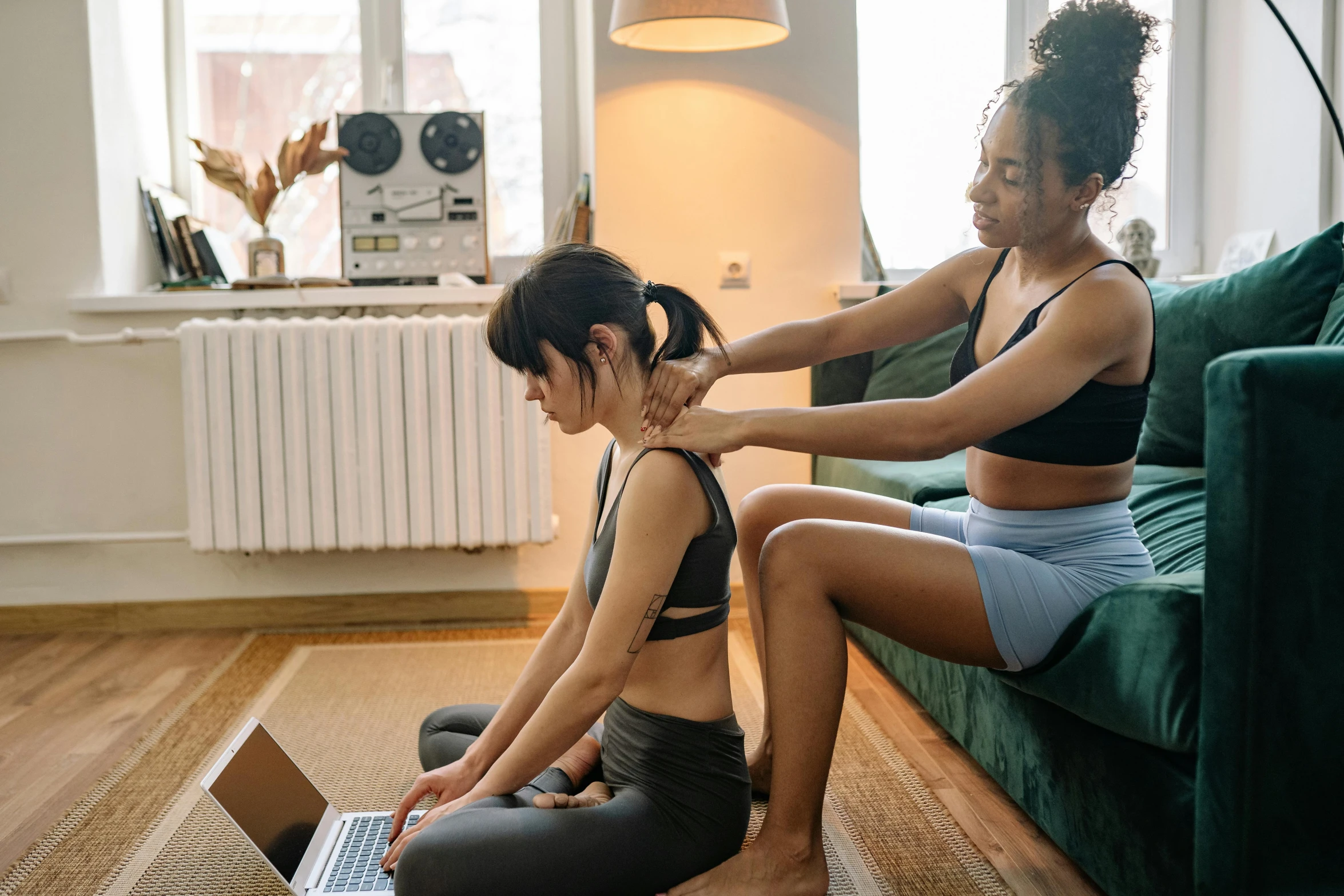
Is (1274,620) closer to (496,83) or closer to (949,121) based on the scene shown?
(949,121)

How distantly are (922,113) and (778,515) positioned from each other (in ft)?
6.46

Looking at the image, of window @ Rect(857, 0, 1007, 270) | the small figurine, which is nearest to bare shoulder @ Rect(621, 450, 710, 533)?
the small figurine

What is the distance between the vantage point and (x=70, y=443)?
2.59 meters

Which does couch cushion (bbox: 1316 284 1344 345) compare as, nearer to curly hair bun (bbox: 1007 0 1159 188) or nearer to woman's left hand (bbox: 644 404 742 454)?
curly hair bun (bbox: 1007 0 1159 188)

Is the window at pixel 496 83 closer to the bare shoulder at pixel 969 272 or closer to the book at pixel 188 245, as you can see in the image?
the book at pixel 188 245

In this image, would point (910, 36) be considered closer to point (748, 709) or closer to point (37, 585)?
point (748, 709)

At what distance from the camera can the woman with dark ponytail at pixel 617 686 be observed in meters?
1.02

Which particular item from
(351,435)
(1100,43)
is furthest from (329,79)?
(1100,43)

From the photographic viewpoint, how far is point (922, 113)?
3.05 metres

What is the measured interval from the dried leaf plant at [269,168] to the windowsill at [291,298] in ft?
0.82

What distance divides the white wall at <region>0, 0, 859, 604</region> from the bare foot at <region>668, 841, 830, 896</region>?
1561mm

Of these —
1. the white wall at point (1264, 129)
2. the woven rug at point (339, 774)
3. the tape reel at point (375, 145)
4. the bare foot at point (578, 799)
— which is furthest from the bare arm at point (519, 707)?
the white wall at point (1264, 129)

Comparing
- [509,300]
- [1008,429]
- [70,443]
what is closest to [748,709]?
[1008,429]

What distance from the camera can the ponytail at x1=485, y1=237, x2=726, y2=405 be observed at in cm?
111
